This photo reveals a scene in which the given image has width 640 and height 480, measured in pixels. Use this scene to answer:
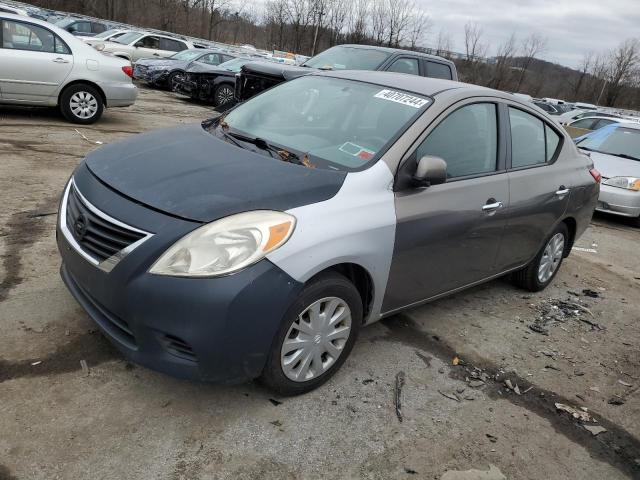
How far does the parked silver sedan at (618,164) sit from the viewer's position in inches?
329

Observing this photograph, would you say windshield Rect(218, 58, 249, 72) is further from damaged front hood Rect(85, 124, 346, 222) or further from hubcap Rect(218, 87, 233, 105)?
damaged front hood Rect(85, 124, 346, 222)

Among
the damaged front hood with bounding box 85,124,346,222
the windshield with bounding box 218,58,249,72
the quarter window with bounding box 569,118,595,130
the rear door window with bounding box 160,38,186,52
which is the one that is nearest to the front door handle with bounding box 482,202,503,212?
the damaged front hood with bounding box 85,124,346,222

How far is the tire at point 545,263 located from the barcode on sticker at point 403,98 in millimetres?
2058

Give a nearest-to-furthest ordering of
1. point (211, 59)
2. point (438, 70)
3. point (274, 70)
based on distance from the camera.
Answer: point (274, 70) < point (438, 70) < point (211, 59)

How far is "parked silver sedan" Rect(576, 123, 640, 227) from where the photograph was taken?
8367 millimetres

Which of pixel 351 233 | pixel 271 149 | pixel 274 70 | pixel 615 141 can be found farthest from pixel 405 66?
pixel 351 233

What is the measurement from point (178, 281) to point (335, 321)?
935mm

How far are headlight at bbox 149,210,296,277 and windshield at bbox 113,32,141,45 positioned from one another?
18.3 metres

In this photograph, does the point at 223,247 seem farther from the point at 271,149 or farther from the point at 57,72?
the point at 57,72

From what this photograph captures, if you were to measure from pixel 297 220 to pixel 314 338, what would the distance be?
2.18 feet

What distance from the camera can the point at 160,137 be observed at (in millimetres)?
3537

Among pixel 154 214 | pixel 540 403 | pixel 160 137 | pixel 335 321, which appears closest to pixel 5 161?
pixel 160 137

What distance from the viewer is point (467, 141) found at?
3.71 m

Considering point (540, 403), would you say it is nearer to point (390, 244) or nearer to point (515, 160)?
point (390, 244)
